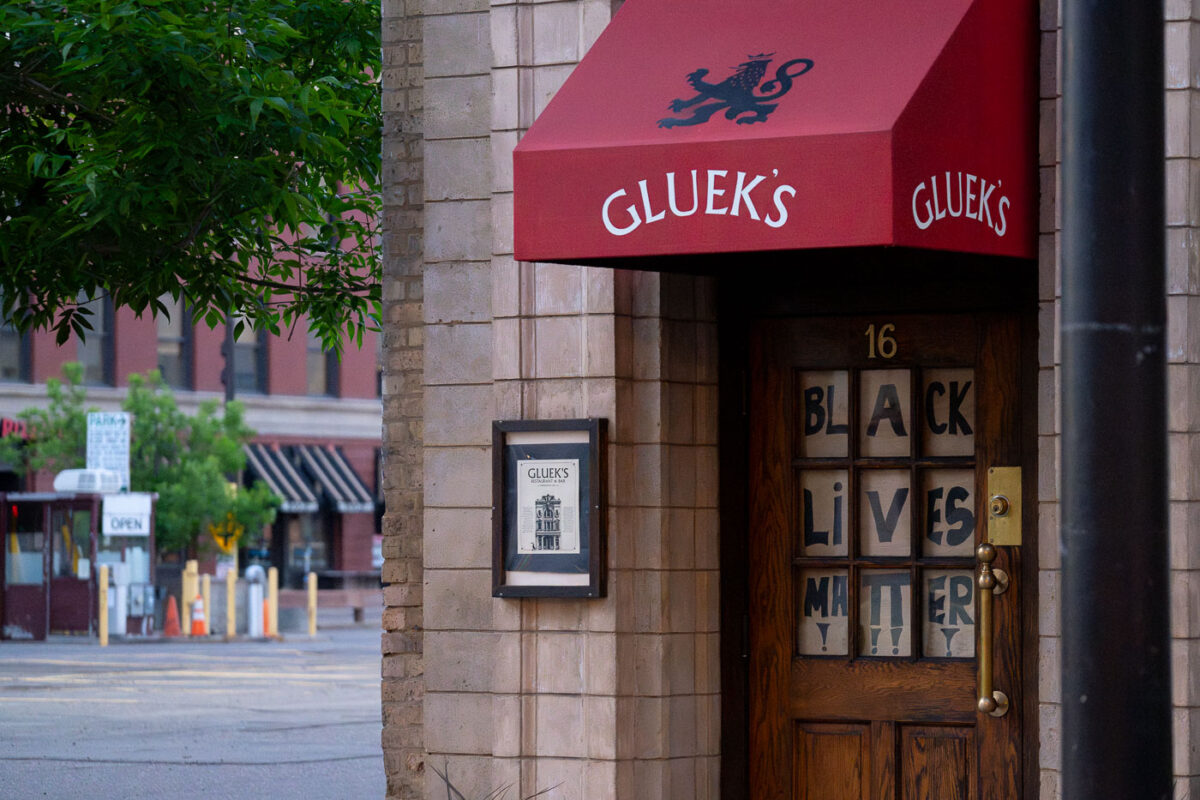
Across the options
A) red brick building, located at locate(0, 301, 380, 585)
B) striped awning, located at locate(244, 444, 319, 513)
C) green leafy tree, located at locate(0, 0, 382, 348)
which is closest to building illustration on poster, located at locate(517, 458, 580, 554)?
green leafy tree, located at locate(0, 0, 382, 348)

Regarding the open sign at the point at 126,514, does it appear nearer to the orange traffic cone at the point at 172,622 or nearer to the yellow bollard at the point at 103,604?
the yellow bollard at the point at 103,604

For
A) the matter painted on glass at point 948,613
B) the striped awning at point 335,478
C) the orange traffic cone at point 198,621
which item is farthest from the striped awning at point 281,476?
the matter painted on glass at point 948,613

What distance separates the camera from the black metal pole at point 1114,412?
3.61m

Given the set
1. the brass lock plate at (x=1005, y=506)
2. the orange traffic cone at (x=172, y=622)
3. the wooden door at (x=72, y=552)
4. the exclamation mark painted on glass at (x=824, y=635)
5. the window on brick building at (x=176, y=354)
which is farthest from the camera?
the window on brick building at (x=176, y=354)

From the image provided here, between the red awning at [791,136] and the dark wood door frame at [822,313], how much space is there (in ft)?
1.74

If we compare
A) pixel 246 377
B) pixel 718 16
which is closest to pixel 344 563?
pixel 246 377

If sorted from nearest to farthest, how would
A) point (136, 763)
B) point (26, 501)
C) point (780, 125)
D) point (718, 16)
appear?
point (780, 125), point (718, 16), point (136, 763), point (26, 501)

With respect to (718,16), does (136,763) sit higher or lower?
lower

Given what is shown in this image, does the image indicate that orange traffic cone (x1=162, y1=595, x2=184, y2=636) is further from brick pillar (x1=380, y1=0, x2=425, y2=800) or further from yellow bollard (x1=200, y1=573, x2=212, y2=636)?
brick pillar (x1=380, y1=0, x2=425, y2=800)

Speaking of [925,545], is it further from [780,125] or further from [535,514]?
[780,125]

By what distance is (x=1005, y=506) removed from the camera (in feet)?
22.8

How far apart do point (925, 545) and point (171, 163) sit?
4556 mm

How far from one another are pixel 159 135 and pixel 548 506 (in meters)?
3.49

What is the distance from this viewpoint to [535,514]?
23.7 feet
